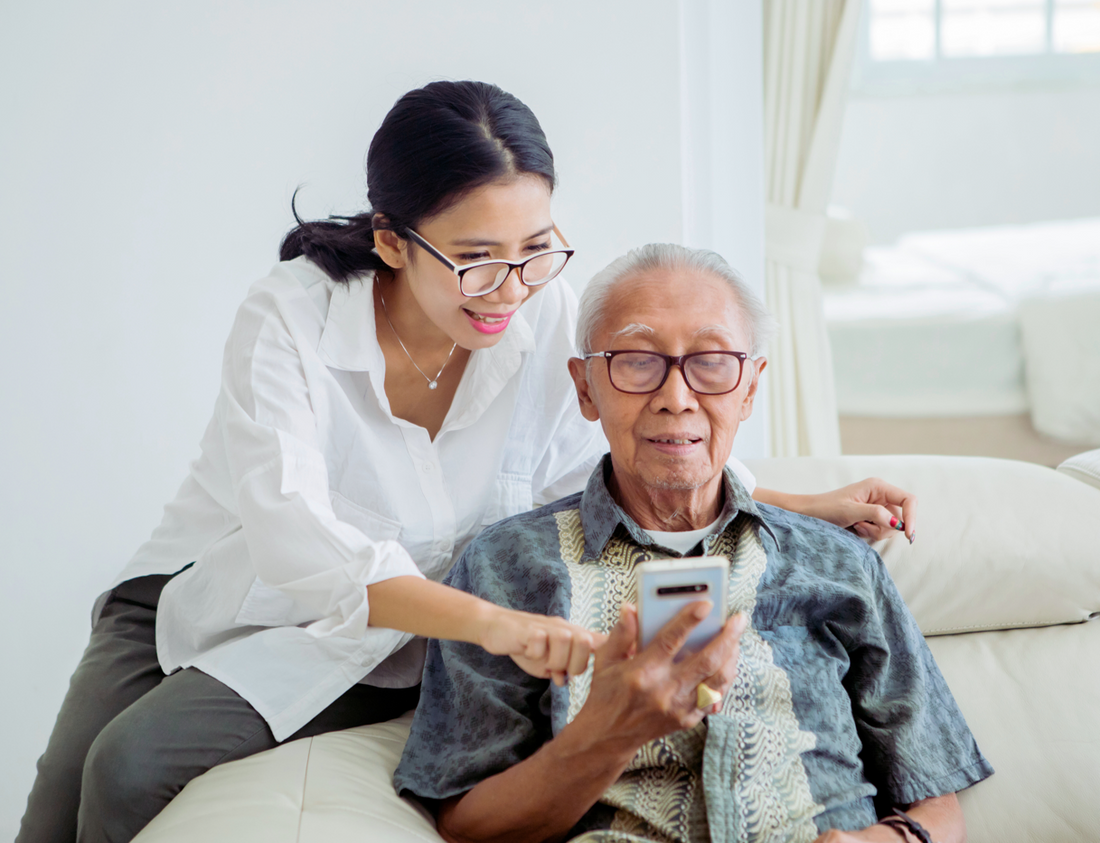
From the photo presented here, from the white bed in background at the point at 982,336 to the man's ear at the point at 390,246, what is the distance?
2899 millimetres

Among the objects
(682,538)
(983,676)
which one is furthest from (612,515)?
(983,676)

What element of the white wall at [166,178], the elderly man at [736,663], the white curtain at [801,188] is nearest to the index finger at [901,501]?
the elderly man at [736,663]

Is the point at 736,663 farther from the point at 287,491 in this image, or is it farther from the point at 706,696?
the point at 287,491

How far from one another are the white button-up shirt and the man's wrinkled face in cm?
26

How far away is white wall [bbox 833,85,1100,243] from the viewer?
4.22 m

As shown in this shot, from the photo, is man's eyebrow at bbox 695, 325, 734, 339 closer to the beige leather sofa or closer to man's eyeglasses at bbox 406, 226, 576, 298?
man's eyeglasses at bbox 406, 226, 576, 298

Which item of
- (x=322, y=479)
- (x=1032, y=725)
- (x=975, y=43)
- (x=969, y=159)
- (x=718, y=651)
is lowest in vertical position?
(x=1032, y=725)

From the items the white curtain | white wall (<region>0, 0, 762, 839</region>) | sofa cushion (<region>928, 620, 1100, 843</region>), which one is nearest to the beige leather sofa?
sofa cushion (<region>928, 620, 1100, 843</region>)

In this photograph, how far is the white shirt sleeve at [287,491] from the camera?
1223 millimetres

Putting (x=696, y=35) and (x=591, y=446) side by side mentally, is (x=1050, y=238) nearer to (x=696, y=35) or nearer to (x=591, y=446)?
(x=696, y=35)

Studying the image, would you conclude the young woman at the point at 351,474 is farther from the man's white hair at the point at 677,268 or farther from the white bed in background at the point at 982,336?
the white bed in background at the point at 982,336

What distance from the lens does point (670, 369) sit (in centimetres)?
136

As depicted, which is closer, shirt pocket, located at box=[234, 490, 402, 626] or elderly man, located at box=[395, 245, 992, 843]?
elderly man, located at box=[395, 245, 992, 843]

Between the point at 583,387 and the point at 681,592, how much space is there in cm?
59
